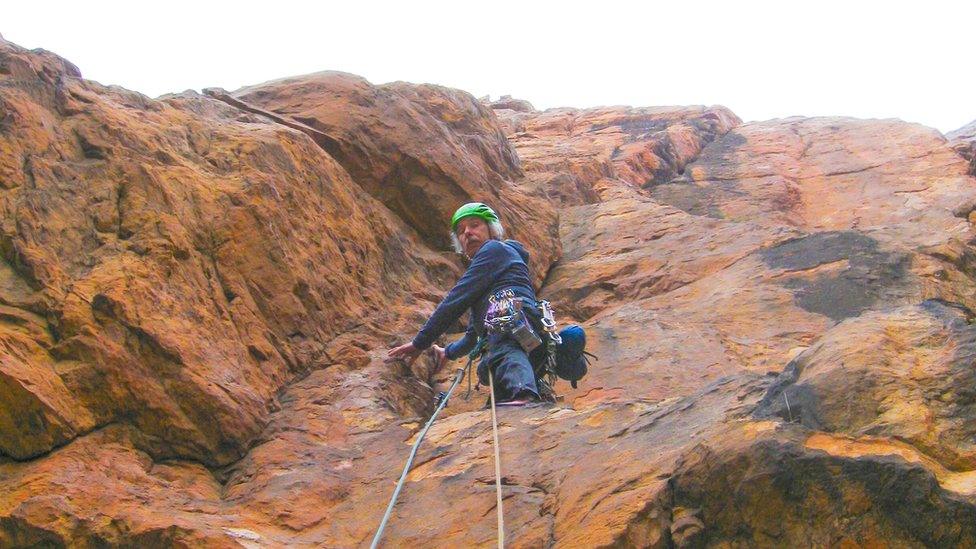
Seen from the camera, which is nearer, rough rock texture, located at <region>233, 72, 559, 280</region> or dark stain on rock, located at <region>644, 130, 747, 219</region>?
rough rock texture, located at <region>233, 72, 559, 280</region>

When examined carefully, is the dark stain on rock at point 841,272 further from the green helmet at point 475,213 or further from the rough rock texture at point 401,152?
the green helmet at point 475,213

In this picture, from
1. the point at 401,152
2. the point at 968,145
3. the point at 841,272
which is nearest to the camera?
the point at 841,272

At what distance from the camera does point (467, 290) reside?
6.38 m

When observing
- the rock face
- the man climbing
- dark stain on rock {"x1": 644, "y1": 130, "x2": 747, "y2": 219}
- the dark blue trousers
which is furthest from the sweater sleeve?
dark stain on rock {"x1": 644, "y1": 130, "x2": 747, "y2": 219}

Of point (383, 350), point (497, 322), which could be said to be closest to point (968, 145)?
point (497, 322)

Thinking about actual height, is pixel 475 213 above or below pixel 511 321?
above

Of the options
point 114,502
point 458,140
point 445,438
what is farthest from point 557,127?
point 114,502

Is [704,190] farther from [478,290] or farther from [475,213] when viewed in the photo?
[478,290]

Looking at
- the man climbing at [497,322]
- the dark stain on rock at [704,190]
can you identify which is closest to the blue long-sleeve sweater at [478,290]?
the man climbing at [497,322]

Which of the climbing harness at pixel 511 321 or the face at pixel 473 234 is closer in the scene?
the climbing harness at pixel 511 321

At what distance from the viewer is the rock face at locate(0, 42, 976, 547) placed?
3586 millimetres

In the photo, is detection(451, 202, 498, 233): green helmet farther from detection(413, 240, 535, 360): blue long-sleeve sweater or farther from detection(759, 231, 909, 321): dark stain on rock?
detection(759, 231, 909, 321): dark stain on rock

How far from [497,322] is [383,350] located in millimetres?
1095

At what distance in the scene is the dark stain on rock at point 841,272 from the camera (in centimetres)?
746
